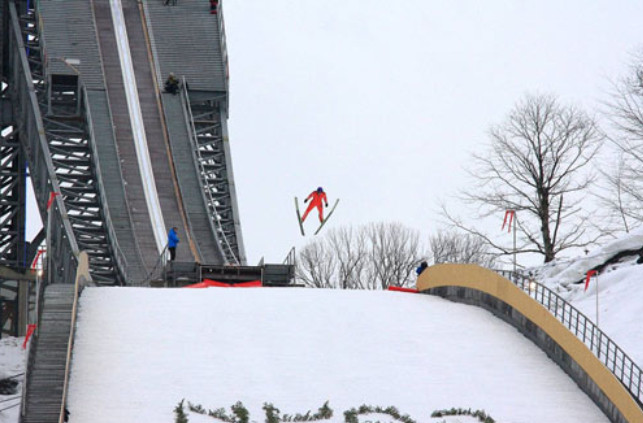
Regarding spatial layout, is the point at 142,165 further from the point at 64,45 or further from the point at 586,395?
the point at 586,395

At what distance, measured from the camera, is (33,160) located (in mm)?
54875

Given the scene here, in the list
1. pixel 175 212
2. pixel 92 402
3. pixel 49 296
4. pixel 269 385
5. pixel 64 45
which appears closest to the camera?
pixel 92 402

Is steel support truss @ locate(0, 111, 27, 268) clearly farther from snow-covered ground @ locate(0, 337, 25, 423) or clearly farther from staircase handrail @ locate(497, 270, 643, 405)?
staircase handrail @ locate(497, 270, 643, 405)

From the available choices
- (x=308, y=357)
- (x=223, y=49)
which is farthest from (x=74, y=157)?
(x=308, y=357)

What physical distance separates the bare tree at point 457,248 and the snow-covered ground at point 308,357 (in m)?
49.1

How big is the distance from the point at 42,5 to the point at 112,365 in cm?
3701

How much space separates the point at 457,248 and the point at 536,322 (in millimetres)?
57048

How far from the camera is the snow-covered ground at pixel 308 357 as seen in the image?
23562 millimetres

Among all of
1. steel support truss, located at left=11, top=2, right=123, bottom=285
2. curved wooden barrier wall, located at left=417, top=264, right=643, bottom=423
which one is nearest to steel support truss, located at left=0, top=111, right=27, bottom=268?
steel support truss, located at left=11, top=2, right=123, bottom=285

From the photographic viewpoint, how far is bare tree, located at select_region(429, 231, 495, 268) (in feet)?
268

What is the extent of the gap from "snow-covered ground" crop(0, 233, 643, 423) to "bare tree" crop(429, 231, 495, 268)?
4908 centimetres

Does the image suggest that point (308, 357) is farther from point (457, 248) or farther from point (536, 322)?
point (457, 248)

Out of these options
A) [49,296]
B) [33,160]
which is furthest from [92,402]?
[33,160]

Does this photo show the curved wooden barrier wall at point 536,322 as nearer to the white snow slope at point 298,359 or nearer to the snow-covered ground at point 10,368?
the white snow slope at point 298,359
